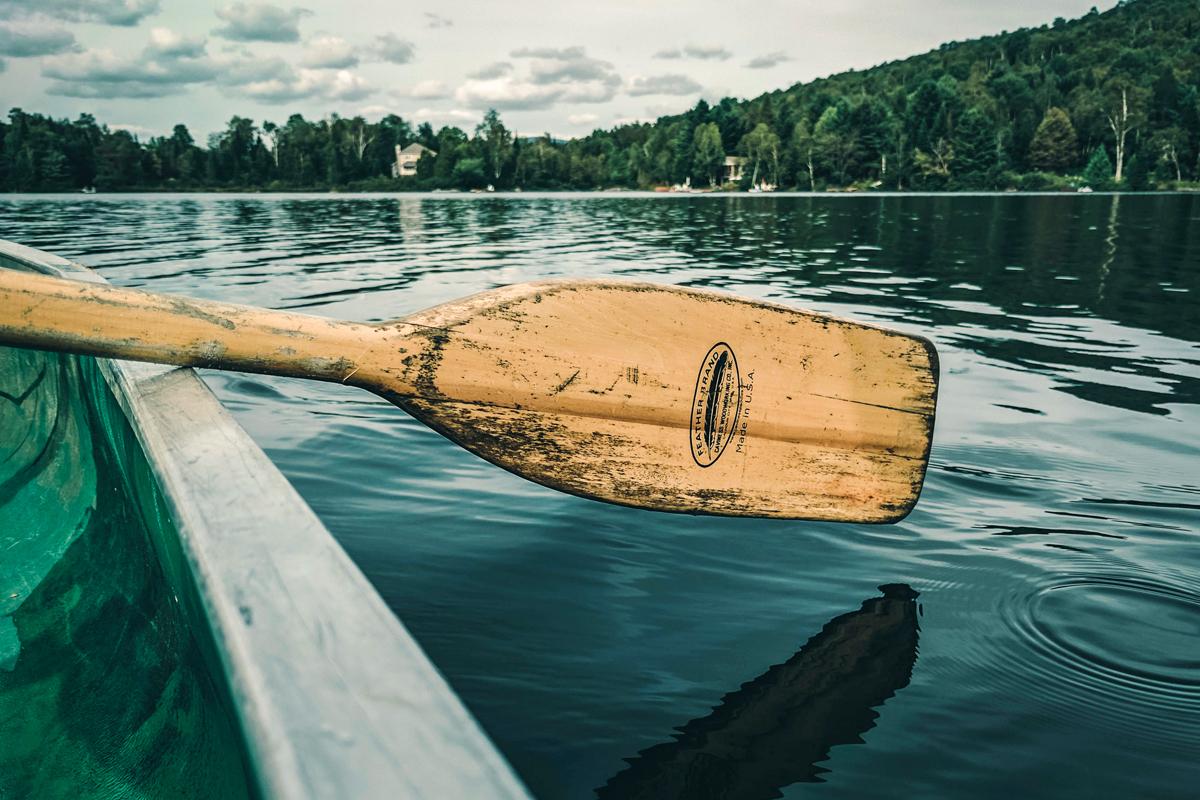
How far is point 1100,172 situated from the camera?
59.6 m

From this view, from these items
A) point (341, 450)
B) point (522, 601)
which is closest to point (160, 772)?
point (522, 601)

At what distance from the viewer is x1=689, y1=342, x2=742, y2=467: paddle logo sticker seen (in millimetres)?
2027

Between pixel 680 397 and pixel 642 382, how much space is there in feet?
0.40

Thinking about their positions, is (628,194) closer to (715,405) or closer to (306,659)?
(715,405)

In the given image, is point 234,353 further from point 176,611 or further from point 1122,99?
point 1122,99

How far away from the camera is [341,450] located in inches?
135

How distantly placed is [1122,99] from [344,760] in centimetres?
8345

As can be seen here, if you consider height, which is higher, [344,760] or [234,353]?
[234,353]

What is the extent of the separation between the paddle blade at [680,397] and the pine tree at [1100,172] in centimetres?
7240

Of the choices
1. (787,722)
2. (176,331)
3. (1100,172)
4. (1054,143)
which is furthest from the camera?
(1054,143)

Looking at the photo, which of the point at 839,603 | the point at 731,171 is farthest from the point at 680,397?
the point at 731,171

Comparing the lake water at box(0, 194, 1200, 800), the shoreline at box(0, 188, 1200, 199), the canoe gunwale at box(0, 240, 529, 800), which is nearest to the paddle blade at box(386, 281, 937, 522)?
the lake water at box(0, 194, 1200, 800)

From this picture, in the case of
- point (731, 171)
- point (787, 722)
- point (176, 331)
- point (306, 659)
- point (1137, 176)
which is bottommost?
point (787, 722)

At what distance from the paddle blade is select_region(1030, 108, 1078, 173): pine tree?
78413 mm
